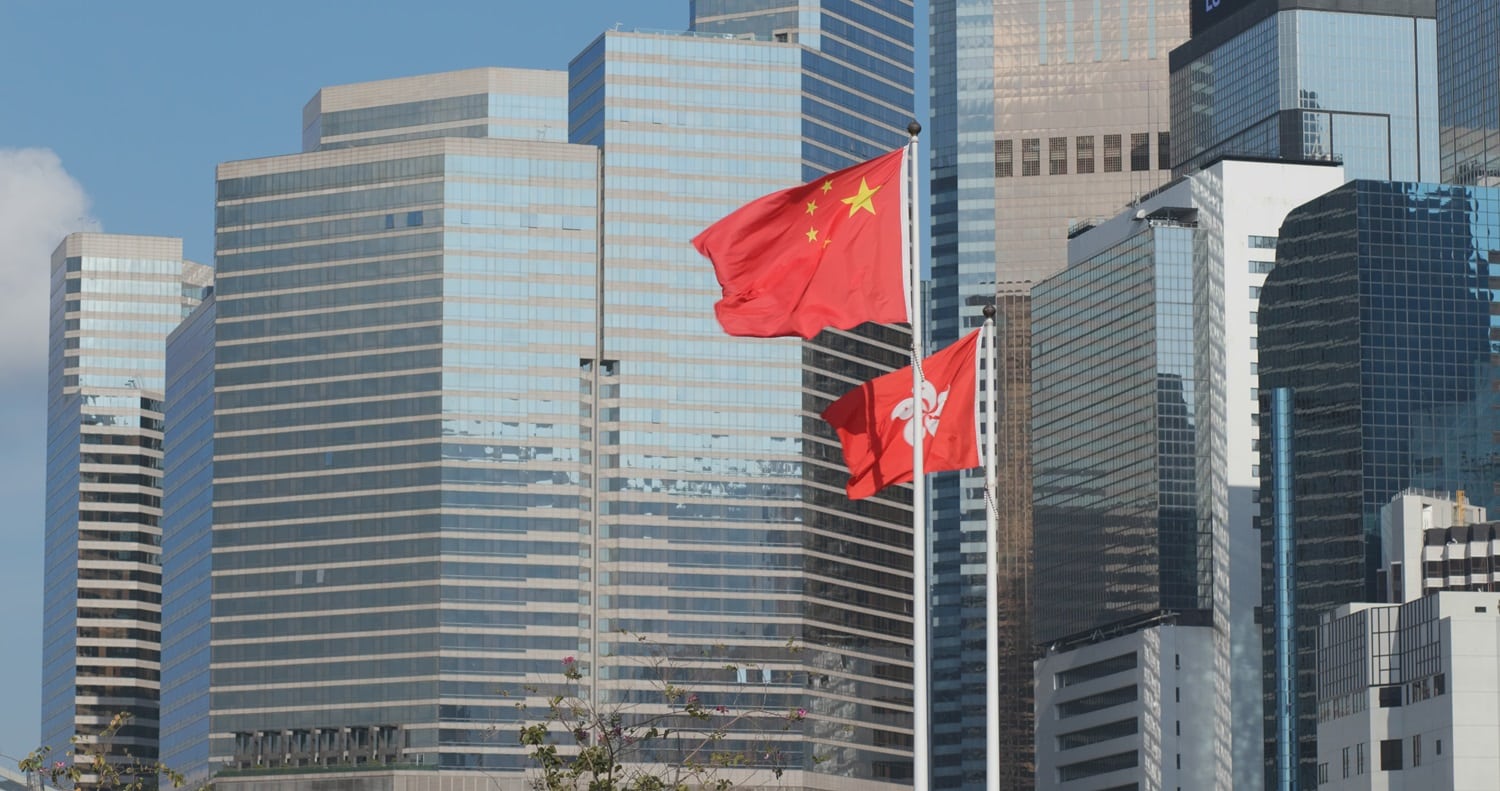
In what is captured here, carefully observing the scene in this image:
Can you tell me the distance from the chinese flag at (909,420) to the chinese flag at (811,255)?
2.10 meters

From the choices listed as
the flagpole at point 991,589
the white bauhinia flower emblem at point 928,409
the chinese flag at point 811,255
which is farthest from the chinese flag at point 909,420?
the chinese flag at point 811,255

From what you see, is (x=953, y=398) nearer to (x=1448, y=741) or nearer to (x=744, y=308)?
(x=744, y=308)

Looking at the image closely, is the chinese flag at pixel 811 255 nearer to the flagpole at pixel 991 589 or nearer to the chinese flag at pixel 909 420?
the chinese flag at pixel 909 420

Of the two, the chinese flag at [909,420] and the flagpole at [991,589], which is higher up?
the chinese flag at [909,420]

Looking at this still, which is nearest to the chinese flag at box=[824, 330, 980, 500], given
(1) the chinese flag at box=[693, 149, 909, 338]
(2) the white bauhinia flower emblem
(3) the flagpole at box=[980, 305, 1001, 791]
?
(2) the white bauhinia flower emblem

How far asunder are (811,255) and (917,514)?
6.91 metres

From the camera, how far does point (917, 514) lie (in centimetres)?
5647

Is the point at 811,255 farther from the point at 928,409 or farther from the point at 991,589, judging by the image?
the point at 991,589

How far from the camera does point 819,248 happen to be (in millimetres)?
59938

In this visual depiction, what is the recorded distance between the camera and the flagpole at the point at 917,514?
55969 mm

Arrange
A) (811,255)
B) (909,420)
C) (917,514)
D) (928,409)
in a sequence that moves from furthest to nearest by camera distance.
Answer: (928,409) < (909,420) < (811,255) < (917,514)

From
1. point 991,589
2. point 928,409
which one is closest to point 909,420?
point 928,409

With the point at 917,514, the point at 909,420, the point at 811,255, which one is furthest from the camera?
the point at 909,420

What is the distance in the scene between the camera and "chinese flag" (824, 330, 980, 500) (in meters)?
60.5
